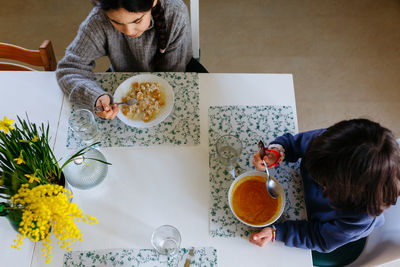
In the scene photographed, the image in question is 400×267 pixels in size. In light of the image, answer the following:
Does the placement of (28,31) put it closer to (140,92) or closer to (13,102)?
(13,102)

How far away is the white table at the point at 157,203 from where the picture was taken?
3.15 feet

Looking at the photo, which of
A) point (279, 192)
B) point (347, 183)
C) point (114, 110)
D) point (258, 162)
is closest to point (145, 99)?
point (114, 110)

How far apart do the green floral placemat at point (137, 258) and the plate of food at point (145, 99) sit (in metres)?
0.41

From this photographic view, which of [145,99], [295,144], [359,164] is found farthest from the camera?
[145,99]

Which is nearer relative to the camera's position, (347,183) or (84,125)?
(347,183)

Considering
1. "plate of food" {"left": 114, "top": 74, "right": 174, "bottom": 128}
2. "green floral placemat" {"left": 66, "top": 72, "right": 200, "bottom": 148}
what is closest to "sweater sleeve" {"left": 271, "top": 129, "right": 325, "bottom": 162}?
"green floral placemat" {"left": 66, "top": 72, "right": 200, "bottom": 148}

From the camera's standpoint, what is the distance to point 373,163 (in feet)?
2.61

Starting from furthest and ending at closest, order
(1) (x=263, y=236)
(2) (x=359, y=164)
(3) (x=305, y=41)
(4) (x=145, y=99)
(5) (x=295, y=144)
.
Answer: (3) (x=305, y=41) < (4) (x=145, y=99) < (5) (x=295, y=144) < (1) (x=263, y=236) < (2) (x=359, y=164)

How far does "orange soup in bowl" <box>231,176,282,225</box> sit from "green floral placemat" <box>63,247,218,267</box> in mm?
142

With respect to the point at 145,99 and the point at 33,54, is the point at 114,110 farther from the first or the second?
the point at 33,54

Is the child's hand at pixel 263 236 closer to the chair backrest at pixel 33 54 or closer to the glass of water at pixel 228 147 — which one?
the glass of water at pixel 228 147

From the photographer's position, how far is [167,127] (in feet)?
3.78

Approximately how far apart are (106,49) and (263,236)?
89cm

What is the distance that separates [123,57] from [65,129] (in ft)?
1.28
